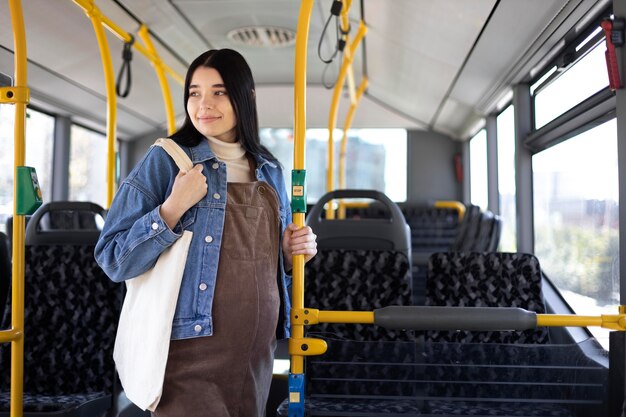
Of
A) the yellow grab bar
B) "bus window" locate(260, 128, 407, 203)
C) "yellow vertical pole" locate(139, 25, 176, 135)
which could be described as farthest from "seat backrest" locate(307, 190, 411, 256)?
"bus window" locate(260, 128, 407, 203)

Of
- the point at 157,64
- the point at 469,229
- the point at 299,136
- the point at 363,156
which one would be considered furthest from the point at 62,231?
the point at 363,156

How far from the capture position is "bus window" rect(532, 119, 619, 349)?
9.64 feet

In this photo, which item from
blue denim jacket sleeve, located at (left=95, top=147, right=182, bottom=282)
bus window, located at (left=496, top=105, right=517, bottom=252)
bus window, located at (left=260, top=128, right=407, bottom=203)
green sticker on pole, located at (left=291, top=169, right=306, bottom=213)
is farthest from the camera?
bus window, located at (left=260, top=128, right=407, bottom=203)

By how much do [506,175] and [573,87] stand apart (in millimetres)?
2162

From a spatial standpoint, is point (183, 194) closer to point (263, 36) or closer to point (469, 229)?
point (469, 229)

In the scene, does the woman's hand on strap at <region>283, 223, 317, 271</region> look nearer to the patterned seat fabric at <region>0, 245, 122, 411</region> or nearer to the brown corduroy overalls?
the brown corduroy overalls

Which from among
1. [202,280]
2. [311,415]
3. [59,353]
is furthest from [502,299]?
[59,353]

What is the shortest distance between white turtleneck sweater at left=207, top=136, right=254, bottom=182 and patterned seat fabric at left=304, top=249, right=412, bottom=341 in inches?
47.5

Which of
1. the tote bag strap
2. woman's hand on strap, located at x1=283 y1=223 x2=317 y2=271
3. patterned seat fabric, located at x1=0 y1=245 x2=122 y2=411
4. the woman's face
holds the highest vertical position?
the woman's face

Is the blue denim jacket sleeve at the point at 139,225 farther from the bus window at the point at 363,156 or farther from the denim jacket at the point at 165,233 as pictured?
the bus window at the point at 363,156

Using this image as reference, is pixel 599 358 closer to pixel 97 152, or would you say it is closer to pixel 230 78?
pixel 230 78

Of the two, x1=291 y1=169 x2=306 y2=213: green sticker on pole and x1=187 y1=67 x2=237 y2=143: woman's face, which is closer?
x1=187 y1=67 x2=237 y2=143: woman's face

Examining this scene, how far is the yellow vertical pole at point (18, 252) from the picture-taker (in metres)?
1.99

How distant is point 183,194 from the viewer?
1.48 m
